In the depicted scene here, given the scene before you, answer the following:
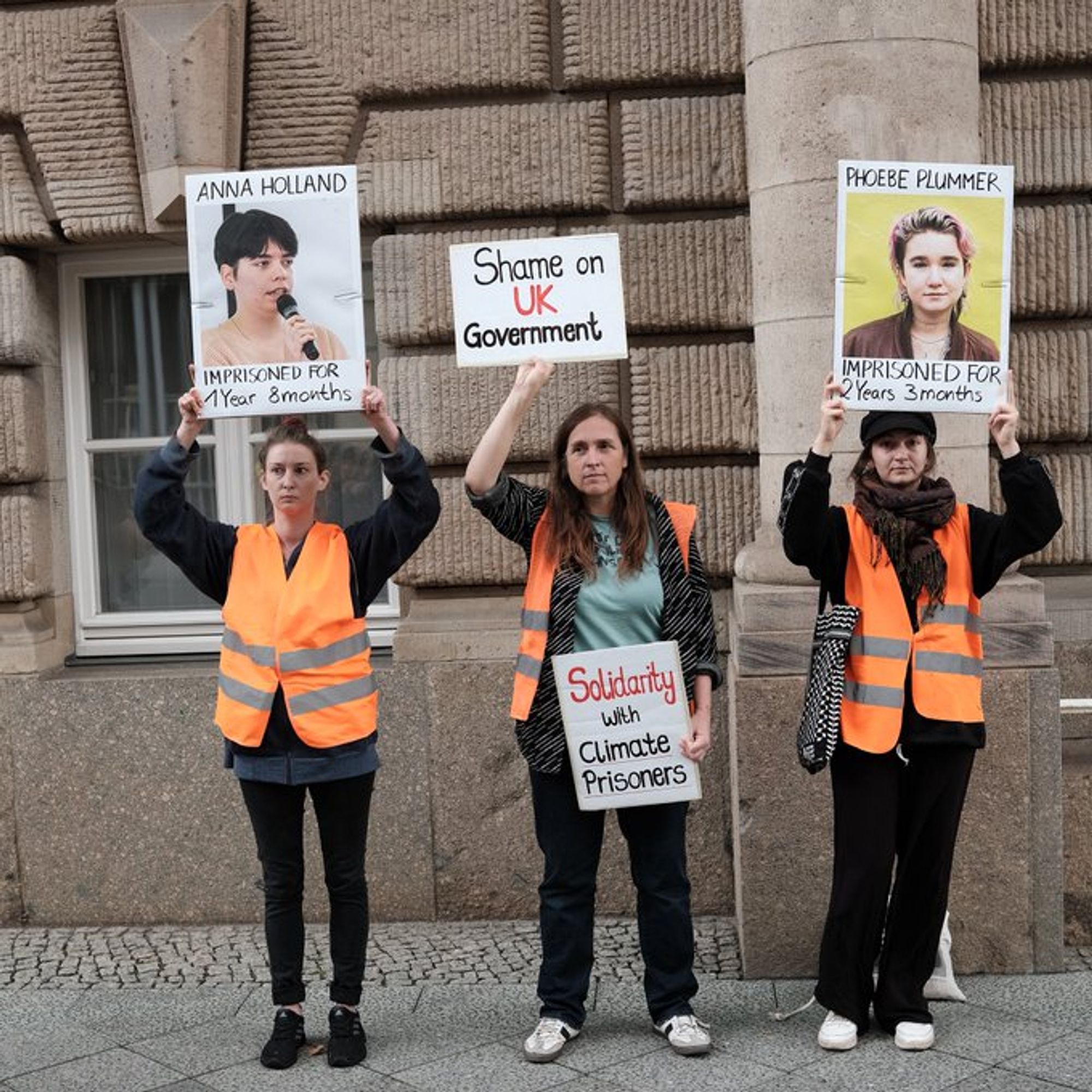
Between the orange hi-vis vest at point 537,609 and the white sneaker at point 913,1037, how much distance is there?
135 centimetres

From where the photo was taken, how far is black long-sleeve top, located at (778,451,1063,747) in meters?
4.41

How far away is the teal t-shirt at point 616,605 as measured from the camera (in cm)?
462

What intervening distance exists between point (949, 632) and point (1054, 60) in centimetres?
252

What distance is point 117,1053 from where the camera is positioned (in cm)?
489

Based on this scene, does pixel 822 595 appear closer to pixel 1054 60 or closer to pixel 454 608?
pixel 454 608

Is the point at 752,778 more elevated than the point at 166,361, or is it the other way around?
the point at 166,361

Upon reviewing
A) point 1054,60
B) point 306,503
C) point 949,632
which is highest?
point 1054,60

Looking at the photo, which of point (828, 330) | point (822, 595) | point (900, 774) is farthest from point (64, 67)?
point (900, 774)

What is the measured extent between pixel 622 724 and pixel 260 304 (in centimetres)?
153

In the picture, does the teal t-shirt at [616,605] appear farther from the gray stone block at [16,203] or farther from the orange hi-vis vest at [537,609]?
the gray stone block at [16,203]

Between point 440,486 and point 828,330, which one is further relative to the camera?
point 440,486

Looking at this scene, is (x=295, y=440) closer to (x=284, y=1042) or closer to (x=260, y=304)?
(x=260, y=304)

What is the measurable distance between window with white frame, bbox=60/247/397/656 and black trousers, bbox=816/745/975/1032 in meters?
2.50

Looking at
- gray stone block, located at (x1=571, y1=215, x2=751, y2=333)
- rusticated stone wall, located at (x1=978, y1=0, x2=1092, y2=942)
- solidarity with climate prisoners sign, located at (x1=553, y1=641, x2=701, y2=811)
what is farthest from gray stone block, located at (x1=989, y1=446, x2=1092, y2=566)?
solidarity with climate prisoners sign, located at (x1=553, y1=641, x2=701, y2=811)
